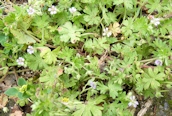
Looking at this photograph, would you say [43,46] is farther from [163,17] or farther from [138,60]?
[163,17]

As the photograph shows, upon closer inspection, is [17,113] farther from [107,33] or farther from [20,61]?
[107,33]

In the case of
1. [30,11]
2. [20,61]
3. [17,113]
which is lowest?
[17,113]

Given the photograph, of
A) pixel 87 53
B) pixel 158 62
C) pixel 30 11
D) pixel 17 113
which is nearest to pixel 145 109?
pixel 158 62

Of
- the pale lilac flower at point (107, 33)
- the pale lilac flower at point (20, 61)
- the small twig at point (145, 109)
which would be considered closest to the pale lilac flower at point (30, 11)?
the pale lilac flower at point (20, 61)

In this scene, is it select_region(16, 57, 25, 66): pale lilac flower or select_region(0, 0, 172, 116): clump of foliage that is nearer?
select_region(0, 0, 172, 116): clump of foliage

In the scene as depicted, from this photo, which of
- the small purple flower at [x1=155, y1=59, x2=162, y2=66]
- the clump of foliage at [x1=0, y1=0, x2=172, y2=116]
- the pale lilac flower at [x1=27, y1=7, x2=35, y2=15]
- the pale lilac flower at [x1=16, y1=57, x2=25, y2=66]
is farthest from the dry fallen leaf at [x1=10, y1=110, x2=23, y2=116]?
the small purple flower at [x1=155, y1=59, x2=162, y2=66]

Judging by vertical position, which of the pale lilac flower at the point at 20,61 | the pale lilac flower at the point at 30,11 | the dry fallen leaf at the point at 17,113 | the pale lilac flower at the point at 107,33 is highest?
the pale lilac flower at the point at 30,11

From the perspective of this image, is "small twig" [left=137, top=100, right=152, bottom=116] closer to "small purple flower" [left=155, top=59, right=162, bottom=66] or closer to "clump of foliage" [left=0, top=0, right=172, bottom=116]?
"clump of foliage" [left=0, top=0, right=172, bottom=116]

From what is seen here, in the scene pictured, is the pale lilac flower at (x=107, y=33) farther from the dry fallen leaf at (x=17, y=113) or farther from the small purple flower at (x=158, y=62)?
the dry fallen leaf at (x=17, y=113)
